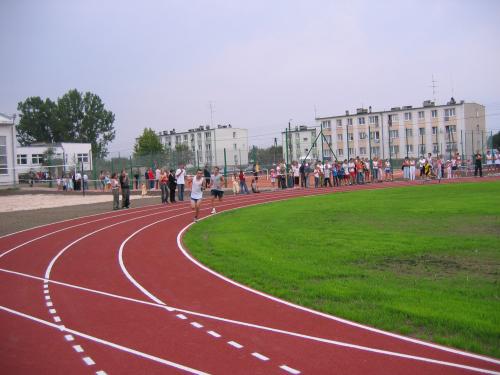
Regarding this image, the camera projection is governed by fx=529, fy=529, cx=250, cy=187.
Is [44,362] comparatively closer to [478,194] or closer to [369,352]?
[369,352]

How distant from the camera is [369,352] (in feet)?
18.2

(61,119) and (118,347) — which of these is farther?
(61,119)

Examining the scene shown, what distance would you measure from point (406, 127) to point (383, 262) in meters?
64.2

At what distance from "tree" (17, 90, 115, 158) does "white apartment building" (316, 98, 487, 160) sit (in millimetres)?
Answer: 44282

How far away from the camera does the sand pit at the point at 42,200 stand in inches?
1052

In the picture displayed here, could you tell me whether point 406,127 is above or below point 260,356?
above

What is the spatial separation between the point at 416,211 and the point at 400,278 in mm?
8796

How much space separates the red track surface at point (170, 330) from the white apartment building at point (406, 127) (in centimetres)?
5544

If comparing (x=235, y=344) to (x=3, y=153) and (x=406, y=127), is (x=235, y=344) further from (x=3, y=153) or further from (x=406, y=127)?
(x=406, y=127)

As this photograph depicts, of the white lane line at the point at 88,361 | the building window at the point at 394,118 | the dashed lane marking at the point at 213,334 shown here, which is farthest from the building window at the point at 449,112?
the white lane line at the point at 88,361

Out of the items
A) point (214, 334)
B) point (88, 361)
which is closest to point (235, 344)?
point (214, 334)

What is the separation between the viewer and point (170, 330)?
6.62 metres

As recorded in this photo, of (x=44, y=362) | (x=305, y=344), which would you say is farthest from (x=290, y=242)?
(x=44, y=362)

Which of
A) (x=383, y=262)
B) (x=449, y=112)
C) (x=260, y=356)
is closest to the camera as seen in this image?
(x=260, y=356)
